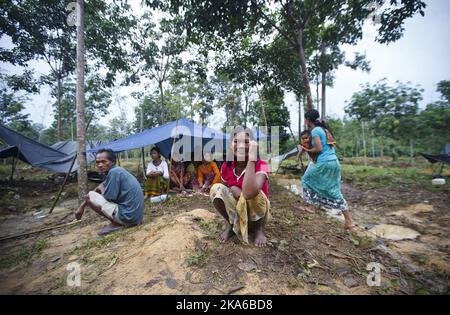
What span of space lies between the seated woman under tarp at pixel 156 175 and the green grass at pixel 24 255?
2.30m

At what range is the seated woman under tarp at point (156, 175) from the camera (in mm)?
5152

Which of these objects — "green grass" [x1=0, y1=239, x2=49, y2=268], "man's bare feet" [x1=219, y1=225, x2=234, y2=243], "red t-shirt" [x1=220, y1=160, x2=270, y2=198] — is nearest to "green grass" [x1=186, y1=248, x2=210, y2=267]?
"man's bare feet" [x1=219, y1=225, x2=234, y2=243]

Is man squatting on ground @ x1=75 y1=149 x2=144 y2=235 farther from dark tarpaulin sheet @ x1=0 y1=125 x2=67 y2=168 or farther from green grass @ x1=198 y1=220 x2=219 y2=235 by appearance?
dark tarpaulin sheet @ x1=0 y1=125 x2=67 y2=168

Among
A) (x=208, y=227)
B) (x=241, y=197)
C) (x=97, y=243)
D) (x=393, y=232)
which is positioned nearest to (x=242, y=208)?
(x=241, y=197)

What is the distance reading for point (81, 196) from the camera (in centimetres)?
492

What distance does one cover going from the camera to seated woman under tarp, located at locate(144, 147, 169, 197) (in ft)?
16.9

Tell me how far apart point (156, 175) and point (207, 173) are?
125 centimetres

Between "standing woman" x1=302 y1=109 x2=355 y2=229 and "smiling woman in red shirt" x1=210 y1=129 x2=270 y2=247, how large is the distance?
52.4 inches

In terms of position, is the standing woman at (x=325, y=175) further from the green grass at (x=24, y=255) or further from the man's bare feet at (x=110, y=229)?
the green grass at (x=24, y=255)

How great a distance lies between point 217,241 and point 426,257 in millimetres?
2379

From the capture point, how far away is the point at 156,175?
203 inches

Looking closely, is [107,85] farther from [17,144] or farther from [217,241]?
[217,241]
